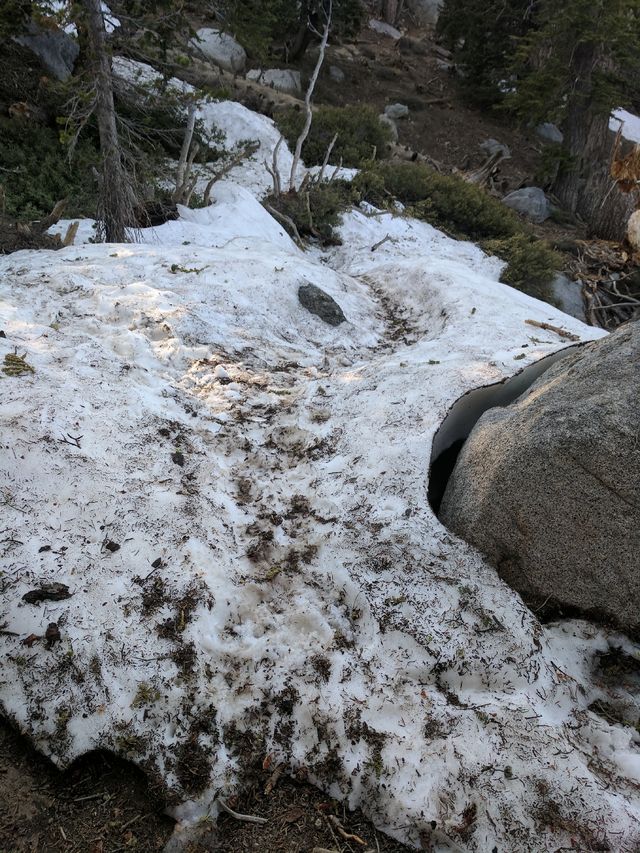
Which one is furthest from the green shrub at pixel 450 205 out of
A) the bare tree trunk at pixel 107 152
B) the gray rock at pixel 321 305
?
the bare tree trunk at pixel 107 152

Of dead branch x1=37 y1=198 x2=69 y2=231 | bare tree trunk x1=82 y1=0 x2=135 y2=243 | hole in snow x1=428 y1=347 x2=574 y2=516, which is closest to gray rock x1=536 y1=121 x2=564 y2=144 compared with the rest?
bare tree trunk x1=82 y1=0 x2=135 y2=243

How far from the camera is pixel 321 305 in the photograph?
7672 millimetres

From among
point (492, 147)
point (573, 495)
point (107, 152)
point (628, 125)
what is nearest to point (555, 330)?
point (573, 495)

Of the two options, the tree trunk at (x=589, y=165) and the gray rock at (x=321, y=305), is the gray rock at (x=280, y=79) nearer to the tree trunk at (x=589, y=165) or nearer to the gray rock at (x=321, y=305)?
the tree trunk at (x=589, y=165)

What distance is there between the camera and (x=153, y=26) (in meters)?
8.10

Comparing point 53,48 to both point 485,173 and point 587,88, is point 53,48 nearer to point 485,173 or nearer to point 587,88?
point 485,173

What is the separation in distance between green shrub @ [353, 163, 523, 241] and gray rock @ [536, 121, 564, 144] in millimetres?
12666

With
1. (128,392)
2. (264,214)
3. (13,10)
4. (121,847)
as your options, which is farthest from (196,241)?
(121,847)

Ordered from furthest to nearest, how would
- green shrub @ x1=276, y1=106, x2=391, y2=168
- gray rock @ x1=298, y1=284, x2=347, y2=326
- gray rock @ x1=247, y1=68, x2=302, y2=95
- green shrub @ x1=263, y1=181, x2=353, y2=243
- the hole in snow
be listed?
1. gray rock @ x1=247, y1=68, x2=302, y2=95
2. green shrub @ x1=276, y1=106, x2=391, y2=168
3. green shrub @ x1=263, y1=181, x2=353, y2=243
4. gray rock @ x1=298, y1=284, x2=347, y2=326
5. the hole in snow

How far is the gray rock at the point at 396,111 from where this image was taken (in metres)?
23.0

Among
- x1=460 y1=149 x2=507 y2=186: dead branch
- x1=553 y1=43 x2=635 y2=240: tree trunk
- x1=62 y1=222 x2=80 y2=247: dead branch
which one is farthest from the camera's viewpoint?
x1=460 y1=149 x2=507 y2=186: dead branch

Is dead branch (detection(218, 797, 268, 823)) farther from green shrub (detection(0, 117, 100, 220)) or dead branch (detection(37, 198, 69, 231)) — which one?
green shrub (detection(0, 117, 100, 220))

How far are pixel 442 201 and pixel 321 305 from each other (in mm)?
8875

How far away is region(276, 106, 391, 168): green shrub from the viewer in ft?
51.7
